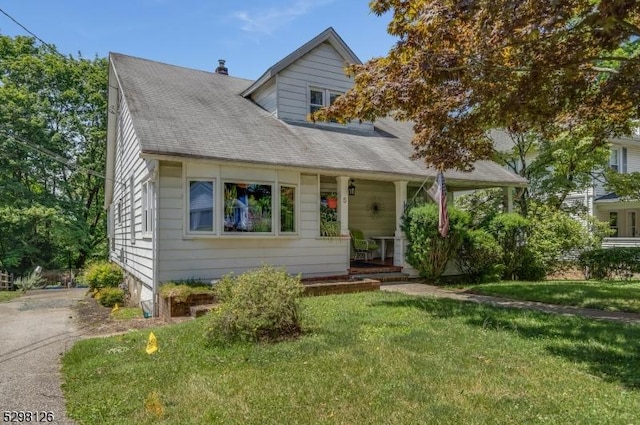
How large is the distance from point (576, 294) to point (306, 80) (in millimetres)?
9320

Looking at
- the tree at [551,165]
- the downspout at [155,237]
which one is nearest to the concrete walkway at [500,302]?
the downspout at [155,237]

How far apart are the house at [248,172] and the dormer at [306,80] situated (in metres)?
0.03

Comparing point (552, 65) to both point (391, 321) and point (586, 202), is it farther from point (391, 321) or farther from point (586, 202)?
point (586, 202)

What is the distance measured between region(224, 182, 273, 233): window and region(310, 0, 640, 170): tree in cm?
247

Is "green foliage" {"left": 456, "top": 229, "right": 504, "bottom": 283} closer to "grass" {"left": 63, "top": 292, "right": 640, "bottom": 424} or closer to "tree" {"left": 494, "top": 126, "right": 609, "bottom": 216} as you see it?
"tree" {"left": 494, "top": 126, "right": 609, "bottom": 216}

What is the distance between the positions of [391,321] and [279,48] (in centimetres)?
1059

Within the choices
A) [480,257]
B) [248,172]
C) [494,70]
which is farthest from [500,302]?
[248,172]

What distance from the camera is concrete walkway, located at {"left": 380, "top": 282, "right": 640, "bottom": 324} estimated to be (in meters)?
7.32

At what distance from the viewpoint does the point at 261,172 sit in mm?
10000

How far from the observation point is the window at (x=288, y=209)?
Result: 10.4 metres

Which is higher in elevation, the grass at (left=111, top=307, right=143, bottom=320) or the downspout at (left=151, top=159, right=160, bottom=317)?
the downspout at (left=151, top=159, right=160, bottom=317)

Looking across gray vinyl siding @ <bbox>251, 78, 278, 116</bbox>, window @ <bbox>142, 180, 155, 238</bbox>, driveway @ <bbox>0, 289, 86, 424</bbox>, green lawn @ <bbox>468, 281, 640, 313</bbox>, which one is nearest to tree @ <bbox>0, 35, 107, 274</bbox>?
gray vinyl siding @ <bbox>251, 78, 278, 116</bbox>

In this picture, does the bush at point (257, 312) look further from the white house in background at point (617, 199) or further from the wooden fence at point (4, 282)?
the white house in background at point (617, 199)

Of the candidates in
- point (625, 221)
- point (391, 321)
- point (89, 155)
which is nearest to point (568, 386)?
point (391, 321)
